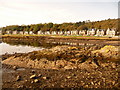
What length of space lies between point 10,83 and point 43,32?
154 metres

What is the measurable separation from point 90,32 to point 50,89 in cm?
12544

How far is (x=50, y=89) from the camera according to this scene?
14805mm

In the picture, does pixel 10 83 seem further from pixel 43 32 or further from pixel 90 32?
pixel 43 32

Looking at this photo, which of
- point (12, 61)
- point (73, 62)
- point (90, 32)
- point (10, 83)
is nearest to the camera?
point (10, 83)

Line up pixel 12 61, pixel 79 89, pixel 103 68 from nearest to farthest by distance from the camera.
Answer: pixel 79 89, pixel 103 68, pixel 12 61

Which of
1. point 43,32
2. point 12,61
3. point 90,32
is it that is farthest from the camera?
point 43,32

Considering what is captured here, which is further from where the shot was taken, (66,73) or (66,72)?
(66,72)

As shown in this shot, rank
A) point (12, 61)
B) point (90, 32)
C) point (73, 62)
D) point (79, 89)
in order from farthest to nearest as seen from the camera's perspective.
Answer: point (90, 32)
point (12, 61)
point (73, 62)
point (79, 89)

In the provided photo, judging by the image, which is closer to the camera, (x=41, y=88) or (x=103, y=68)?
(x=41, y=88)

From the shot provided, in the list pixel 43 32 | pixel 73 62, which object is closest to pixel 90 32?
pixel 43 32

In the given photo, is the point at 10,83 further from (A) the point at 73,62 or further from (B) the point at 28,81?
Answer: (A) the point at 73,62

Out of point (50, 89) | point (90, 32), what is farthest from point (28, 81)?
point (90, 32)

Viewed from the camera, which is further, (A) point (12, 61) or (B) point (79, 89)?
(A) point (12, 61)

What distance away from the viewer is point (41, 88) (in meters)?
15.0
